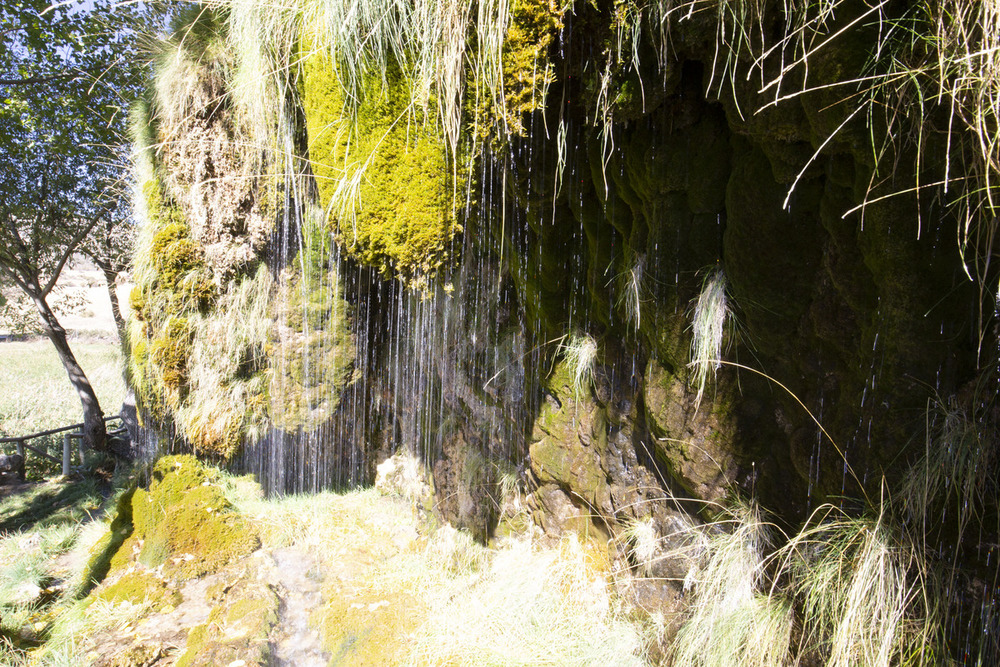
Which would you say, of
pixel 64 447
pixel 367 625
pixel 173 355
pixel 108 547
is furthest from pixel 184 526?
pixel 64 447

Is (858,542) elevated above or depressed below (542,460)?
above

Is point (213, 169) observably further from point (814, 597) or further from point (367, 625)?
point (814, 597)

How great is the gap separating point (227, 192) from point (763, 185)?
5.45m

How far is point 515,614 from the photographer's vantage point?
11.2 feet

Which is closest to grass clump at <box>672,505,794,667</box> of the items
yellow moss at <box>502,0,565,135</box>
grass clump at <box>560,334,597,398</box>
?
grass clump at <box>560,334,597,398</box>

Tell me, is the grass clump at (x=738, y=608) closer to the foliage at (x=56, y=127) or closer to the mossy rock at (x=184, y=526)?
the mossy rock at (x=184, y=526)

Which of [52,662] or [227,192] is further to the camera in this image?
[227,192]

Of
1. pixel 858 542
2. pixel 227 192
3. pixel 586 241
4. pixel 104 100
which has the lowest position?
pixel 858 542

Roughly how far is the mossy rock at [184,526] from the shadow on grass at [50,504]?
9.43 ft

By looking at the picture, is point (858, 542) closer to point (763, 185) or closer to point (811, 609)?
Answer: point (811, 609)

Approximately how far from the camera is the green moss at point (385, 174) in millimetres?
2850

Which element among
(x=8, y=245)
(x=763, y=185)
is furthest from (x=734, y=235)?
(x=8, y=245)

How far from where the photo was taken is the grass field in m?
11.9

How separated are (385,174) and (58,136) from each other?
916 cm
